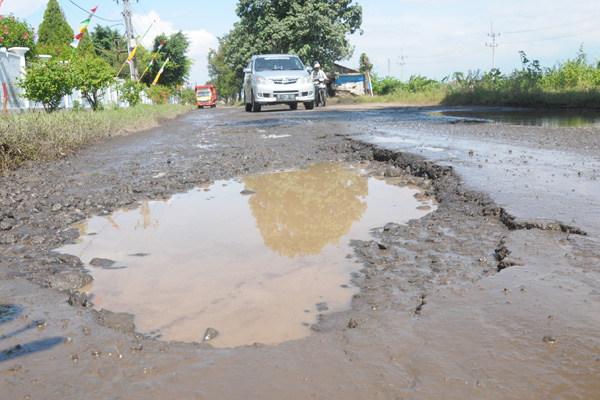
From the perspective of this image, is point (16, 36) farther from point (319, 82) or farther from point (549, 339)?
point (549, 339)

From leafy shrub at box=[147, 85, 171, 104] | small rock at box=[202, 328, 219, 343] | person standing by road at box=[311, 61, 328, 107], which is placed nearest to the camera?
small rock at box=[202, 328, 219, 343]

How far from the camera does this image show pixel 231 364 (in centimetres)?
172

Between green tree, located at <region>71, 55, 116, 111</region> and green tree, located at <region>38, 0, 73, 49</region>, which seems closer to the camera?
green tree, located at <region>71, 55, 116, 111</region>

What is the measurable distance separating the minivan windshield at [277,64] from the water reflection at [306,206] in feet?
33.3

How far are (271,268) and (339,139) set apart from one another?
16.4 feet

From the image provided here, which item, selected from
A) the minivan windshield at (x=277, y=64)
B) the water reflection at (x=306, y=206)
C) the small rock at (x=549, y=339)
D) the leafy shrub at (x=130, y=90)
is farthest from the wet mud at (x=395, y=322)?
the leafy shrub at (x=130, y=90)

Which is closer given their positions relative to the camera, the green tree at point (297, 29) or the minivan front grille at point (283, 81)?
the minivan front grille at point (283, 81)

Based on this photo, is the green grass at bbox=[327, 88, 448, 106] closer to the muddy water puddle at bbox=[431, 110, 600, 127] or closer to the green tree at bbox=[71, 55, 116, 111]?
the muddy water puddle at bbox=[431, 110, 600, 127]

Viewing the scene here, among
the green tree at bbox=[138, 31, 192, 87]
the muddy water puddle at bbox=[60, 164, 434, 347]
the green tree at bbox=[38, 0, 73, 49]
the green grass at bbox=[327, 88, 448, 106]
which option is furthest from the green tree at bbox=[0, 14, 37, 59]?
the muddy water puddle at bbox=[60, 164, 434, 347]

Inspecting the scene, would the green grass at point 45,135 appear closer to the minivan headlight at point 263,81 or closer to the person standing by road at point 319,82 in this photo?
the minivan headlight at point 263,81

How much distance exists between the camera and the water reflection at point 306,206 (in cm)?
329

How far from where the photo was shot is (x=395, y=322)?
77.3 inches

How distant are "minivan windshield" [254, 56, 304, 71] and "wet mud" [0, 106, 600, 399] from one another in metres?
11.6

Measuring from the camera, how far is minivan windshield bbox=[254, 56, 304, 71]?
50.1ft
